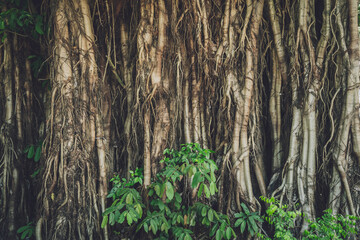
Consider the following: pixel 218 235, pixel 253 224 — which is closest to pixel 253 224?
pixel 253 224

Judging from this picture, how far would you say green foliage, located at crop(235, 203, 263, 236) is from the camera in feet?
7.68

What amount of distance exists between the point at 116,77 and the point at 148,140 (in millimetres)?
780

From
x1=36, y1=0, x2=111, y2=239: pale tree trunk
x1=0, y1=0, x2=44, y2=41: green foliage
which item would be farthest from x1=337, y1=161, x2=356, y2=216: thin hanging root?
x1=0, y1=0, x2=44, y2=41: green foliage

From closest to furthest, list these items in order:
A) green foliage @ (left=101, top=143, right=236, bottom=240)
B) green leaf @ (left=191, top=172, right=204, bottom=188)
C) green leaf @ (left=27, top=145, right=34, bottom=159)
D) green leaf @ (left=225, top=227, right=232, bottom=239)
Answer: green leaf @ (left=191, top=172, right=204, bottom=188), green foliage @ (left=101, top=143, right=236, bottom=240), green leaf @ (left=225, top=227, right=232, bottom=239), green leaf @ (left=27, top=145, right=34, bottom=159)

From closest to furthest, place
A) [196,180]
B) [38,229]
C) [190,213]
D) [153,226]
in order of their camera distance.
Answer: [196,180]
[153,226]
[190,213]
[38,229]

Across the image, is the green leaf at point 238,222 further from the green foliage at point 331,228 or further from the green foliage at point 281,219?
the green foliage at point 331,228

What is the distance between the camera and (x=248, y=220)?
2404 mm

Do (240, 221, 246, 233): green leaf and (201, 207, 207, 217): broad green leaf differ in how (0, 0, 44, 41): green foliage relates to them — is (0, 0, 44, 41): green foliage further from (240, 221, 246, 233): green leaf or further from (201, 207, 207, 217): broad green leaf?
(240, 221, 246, 233): green leaf

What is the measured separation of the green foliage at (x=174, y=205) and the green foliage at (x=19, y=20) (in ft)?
5.52

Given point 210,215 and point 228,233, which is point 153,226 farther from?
point 228,233

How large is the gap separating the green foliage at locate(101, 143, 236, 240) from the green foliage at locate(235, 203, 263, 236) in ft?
0.41

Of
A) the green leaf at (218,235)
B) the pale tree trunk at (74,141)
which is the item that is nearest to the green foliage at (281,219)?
the green leaf at (218,235)

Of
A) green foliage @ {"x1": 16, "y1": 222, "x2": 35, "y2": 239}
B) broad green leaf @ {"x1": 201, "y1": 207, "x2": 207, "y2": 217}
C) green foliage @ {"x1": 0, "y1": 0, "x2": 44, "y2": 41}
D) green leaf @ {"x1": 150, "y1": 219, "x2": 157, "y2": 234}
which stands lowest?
green foliage @ {"x1": 16, "y1": 222, "x2": 35, "y2": 239}

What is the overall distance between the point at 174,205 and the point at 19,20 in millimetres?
2231
